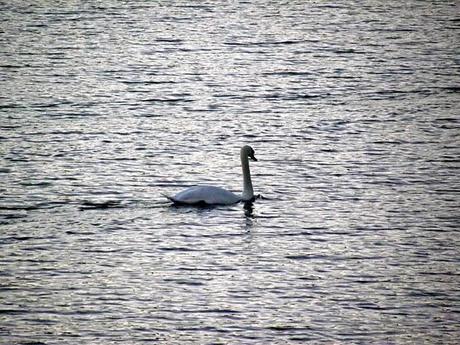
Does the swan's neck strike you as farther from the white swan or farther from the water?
the water

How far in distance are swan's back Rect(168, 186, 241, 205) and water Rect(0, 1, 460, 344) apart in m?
0.17

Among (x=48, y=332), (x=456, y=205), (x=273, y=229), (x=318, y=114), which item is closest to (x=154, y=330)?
(x=48, y=332)

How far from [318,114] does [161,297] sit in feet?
44.8

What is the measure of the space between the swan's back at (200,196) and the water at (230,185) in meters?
0.17

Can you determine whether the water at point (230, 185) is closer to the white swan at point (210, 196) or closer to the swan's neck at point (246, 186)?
the white swan at point (210, 196)

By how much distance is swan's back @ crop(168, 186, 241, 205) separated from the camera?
2056 cm

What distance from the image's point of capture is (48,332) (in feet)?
48.7

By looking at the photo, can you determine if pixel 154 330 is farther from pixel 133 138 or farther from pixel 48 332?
pixel 133 138

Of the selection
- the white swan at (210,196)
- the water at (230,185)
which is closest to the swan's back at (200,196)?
the white swan at (210,196)

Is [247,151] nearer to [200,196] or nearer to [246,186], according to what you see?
[246,186]

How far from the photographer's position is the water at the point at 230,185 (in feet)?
50.9

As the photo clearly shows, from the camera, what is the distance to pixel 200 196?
20.6m

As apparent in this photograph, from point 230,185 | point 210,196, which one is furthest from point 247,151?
point 210,196

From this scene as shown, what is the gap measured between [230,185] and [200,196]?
2.16 meters
